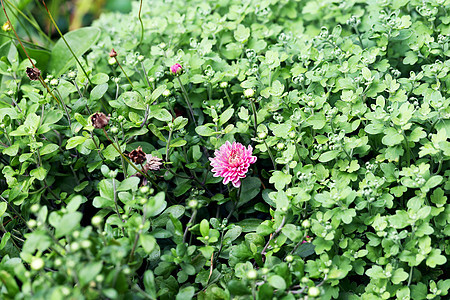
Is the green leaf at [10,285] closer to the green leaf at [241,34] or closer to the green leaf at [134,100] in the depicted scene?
the green leaf at [134,100]

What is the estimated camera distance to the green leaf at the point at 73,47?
167 centimetres

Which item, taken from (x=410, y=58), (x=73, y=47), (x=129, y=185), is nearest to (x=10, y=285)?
(x=129, y=185)

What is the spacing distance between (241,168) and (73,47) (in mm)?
903

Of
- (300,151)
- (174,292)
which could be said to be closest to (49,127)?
(174,292)

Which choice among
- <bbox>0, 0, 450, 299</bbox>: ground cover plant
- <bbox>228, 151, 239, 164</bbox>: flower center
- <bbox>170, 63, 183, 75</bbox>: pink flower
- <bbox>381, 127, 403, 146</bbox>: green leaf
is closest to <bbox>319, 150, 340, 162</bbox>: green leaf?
<bbox>0, 0, 450, 299</bbox>: ground cover plant

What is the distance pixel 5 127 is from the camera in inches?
52.6

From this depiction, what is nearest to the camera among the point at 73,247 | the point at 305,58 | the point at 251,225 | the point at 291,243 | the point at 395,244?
the point at 73,247

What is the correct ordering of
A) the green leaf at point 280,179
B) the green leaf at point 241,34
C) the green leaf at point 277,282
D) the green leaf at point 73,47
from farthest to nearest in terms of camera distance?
the green leaf at point 73,47
the green leaf at point 241,34
the green leaf at point 280,179
the green leaf at point 277,282

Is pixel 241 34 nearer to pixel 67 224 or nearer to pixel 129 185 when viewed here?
pixel 129 185

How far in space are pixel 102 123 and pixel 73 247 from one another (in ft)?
1.25

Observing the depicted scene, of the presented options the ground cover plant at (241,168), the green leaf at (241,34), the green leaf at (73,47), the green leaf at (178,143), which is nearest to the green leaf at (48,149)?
the ground cover plant at (241,168)

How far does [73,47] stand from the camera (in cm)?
171

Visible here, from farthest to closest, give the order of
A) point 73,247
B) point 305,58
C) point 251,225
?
point 305,58 < point 251,225 < point 73,247

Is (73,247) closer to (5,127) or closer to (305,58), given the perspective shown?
(5,127)
